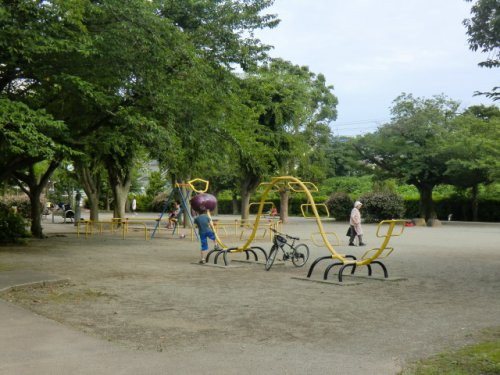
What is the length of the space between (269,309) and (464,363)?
12.0 feet

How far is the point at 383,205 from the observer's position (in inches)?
1549

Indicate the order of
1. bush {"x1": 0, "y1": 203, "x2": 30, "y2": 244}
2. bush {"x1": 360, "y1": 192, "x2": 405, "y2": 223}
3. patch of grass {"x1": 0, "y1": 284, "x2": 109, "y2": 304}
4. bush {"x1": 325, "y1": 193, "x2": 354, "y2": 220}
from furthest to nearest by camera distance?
bush {"x1": 325, "y1": 193, "x2": 354, "y2": 220}
bush {"x1": 360, "y1": 192, "x2": 405, "y2": 223}
bush {"x1": 0, "y1": 203, "x2": 30, "y2": 244}
patch of grass {"x1": 0, "y1": 284, "x2": 109, "y2": 304}

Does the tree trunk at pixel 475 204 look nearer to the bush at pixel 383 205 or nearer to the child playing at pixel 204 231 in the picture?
the bush at pixel 383 205

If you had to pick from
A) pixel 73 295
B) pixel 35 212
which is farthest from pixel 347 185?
pixel 73 295

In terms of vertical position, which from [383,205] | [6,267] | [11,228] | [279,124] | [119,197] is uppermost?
[279,124]

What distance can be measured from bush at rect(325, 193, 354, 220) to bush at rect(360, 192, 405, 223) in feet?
8.41

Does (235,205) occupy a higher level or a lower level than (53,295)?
higher

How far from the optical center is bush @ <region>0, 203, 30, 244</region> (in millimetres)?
20219

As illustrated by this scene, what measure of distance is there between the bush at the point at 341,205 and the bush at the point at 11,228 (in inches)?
1009

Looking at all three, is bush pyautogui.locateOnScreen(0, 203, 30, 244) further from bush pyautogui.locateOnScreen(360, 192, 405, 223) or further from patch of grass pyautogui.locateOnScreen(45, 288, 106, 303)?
bush pyautogui.locateOnScreen(360, 192, 405, 223)

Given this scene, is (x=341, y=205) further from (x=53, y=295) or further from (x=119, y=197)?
(x=53, y=295)

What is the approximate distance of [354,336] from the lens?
7.00 m

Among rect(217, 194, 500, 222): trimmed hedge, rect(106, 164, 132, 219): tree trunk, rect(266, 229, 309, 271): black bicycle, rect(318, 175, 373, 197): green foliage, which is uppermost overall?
rect(318, 175, 373, 197): green foliage

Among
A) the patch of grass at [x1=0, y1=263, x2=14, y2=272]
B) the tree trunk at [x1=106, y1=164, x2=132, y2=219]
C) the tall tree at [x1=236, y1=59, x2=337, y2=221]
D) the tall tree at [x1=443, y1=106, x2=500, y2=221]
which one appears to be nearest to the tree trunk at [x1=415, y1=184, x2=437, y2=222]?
the tall tree at [x1=443, y1=106, x2=500, y2=221]
